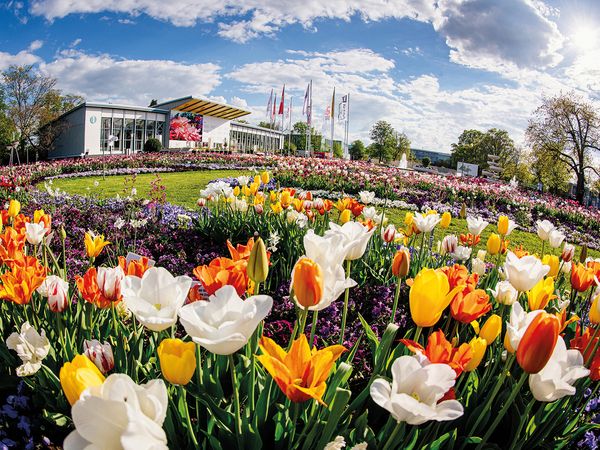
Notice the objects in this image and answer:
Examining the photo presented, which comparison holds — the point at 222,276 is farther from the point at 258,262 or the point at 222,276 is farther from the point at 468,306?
the point at 468,306

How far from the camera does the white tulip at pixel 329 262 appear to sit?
1173 mm

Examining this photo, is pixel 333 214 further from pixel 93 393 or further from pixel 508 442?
pixel 93 393

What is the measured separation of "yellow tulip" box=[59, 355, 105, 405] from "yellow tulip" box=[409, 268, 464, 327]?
2.69 ft

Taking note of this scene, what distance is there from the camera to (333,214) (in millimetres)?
9539

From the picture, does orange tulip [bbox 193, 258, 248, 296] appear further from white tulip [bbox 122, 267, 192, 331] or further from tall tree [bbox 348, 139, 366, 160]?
tall tree [bbox 348, 139, 366, 160]

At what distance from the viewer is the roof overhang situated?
40656 mm

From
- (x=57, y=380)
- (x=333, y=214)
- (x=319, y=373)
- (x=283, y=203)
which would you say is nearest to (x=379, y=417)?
(x=319, y=373)

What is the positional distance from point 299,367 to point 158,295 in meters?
0.41

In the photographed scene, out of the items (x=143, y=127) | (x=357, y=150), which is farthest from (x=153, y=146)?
(x=357, y=150)

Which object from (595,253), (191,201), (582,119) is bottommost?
(595,253)

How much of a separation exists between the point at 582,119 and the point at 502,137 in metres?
34.3

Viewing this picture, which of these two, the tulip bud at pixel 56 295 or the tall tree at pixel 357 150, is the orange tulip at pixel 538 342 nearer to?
the tulip bud at pixel 56 295

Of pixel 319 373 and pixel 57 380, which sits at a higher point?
pixel 319 373

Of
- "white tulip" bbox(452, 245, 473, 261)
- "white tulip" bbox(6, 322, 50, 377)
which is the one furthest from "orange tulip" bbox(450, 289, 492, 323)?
"white tulip" bbox(452, 245, 473, 261)
